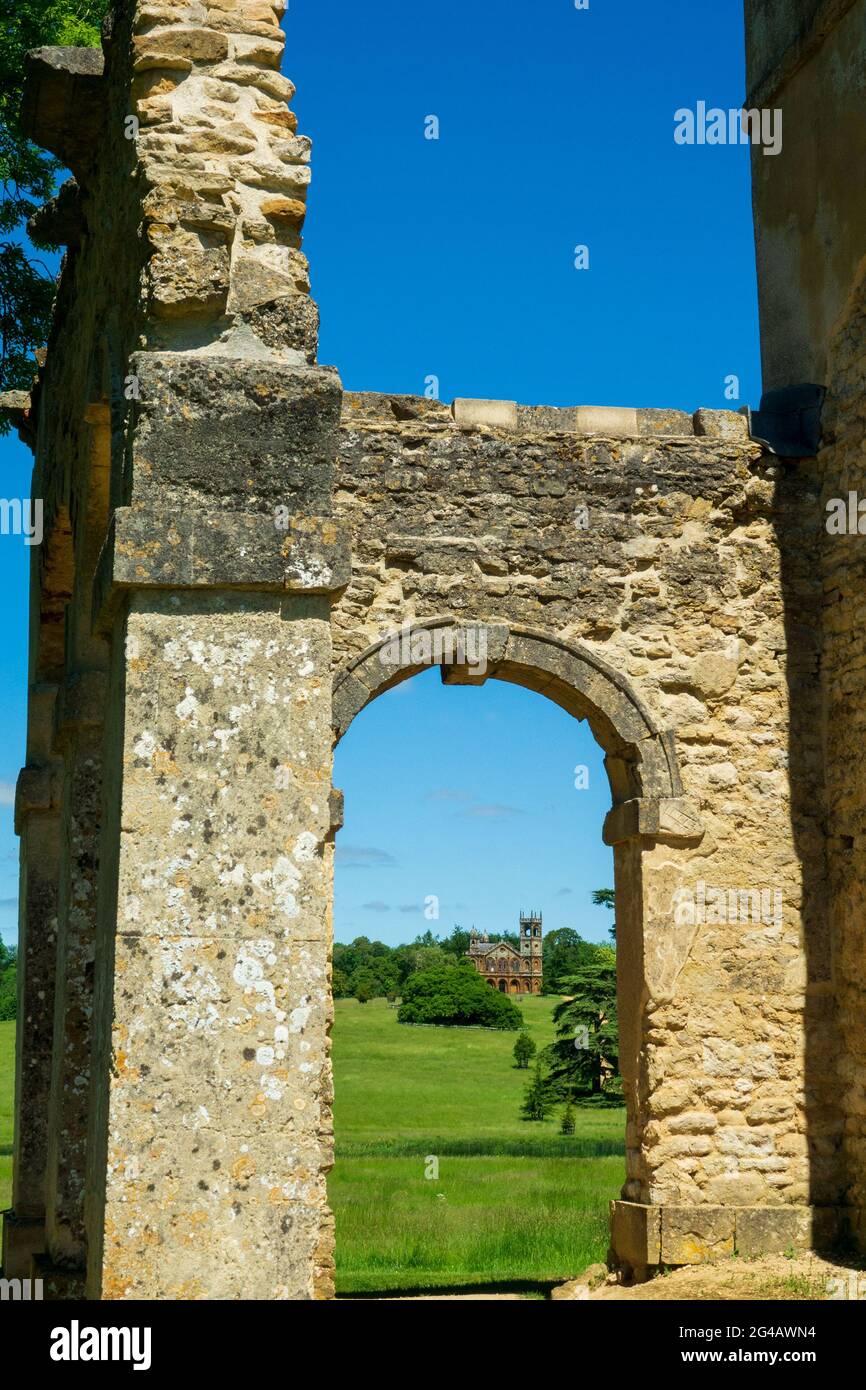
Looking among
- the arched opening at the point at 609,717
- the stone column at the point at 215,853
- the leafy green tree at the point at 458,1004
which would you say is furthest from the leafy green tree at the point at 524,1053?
the stone column at the point at 215,853

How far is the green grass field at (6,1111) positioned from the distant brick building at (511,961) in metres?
25.8

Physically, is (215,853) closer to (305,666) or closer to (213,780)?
(213,780)

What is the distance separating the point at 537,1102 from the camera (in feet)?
73.9

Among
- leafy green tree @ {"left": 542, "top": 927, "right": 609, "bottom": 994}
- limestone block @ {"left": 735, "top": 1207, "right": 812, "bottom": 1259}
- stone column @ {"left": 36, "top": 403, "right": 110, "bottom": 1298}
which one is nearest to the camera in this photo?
stone column @ {"left": 36, "top": 403, "right": 110, "bottom": 1298}

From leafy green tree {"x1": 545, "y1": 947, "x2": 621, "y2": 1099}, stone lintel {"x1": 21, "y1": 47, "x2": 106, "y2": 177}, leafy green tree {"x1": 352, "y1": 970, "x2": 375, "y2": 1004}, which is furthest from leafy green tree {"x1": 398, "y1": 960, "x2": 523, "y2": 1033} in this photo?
stone lintel {"x1": 21, "y1": 47, "x2": 106, "y2": 177}

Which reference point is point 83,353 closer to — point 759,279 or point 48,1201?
point 48,1201

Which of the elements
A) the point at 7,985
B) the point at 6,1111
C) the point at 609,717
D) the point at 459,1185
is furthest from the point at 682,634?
the point at 7,985

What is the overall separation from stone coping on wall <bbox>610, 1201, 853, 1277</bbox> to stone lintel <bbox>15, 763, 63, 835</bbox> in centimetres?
413

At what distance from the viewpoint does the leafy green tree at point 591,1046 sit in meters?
23.1

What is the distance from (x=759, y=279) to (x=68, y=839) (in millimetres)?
6650

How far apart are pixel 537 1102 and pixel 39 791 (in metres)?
15.1

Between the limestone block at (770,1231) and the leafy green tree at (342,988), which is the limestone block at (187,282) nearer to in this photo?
the limestone block at (770,1231)

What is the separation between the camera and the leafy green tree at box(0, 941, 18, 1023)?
130 ft

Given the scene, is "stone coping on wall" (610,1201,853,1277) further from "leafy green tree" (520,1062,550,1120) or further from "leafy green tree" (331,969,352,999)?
"leafy green tree" (331,969,352,999)
